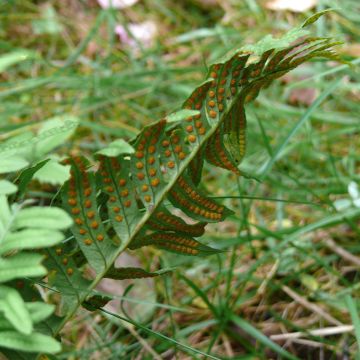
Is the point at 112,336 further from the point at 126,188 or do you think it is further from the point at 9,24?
the point at 9,24

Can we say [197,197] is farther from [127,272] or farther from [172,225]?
[127,272]

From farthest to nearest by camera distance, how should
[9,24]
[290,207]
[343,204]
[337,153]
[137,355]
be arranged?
[9,24], [337,153], [290,207], [343,204], [137,355]

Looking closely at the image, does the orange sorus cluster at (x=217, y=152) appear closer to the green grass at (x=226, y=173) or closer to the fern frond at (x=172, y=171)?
the fern frond at (x=172, y=171)

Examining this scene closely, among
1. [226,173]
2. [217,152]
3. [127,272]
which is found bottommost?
[226,173]

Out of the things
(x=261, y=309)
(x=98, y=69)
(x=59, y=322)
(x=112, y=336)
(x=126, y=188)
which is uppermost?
(x=98, y=69)

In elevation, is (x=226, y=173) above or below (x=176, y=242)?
below

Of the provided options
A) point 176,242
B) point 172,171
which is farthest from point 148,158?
point 176,242

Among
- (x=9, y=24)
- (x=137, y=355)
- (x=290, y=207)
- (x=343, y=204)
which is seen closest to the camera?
(x=137, y=355)

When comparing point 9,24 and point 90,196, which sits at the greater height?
point 9,24

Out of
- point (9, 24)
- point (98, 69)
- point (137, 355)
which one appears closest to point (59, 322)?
point (137, 355)
